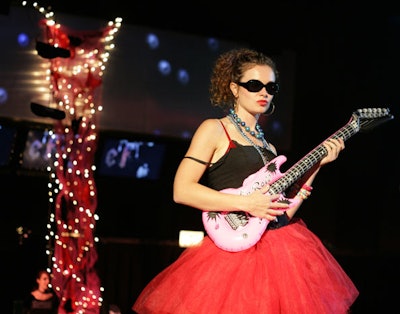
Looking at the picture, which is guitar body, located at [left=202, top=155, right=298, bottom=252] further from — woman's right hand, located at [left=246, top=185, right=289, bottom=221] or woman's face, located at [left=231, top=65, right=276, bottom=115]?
woman's face, located at [left=231, top=65, right=276, bottom=115]

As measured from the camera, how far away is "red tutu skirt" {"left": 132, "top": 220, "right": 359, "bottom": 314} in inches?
97.5

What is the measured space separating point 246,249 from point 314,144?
16.6 ft

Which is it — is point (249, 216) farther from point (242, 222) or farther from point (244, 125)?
point (244, 125)

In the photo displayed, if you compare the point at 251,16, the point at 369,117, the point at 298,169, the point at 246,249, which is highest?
the point at 251,16

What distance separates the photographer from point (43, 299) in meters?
5.43

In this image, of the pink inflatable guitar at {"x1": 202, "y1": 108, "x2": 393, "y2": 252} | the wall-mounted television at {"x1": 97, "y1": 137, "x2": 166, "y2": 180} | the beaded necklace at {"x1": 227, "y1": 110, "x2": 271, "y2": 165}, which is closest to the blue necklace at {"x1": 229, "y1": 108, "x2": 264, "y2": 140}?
the beaded necklace at {"x1": 227, "y1": 110, "x2": 271, "y2": 165}

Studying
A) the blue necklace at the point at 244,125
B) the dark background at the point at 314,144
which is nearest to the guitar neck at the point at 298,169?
the blue necklace at the point at 244,125

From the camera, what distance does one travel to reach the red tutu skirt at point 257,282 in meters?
2.48

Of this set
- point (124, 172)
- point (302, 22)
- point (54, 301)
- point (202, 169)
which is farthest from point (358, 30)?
point (202, 169)

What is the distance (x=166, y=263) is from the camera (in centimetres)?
657

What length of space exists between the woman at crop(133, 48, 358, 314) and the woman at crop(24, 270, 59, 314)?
105 inches

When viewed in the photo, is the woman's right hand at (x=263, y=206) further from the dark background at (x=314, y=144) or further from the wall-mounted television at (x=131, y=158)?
the wall-mounted television at (x=131, y=158)

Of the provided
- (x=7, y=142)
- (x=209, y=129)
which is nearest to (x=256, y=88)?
(x=209, y=129)

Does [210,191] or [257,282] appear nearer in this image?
[257,282]
